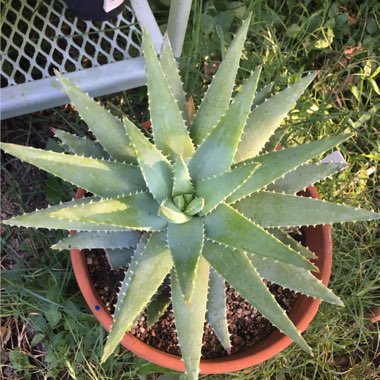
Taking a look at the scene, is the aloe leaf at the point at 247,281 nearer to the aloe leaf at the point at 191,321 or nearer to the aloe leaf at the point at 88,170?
the aloe leaf at the point at 191,321

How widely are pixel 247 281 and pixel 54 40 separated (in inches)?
36.0

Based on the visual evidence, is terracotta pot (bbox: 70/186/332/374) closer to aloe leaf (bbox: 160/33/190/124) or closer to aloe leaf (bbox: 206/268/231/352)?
aloe leaf (bbox: 206/268/231/352)

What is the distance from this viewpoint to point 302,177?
3.57 feet

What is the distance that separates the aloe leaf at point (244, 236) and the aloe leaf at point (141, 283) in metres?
0.09

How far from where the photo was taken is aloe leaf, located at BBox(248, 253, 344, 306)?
101cm

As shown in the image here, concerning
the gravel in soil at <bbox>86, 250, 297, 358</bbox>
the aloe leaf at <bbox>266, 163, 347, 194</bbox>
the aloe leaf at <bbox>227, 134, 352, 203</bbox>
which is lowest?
the gravel in soil at <bbox>86, 250, 297, 358</bbox>

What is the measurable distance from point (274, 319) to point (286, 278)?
4.4 inches

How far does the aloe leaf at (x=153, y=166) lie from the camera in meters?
0.90

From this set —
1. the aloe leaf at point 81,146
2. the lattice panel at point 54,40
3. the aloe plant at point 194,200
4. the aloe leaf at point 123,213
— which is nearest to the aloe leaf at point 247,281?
the aloe plant at point 194,200

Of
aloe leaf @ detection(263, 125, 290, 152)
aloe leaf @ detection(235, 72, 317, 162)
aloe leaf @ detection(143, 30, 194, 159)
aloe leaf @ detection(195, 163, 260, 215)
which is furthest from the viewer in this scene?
aloe leaf @ detection(263, 125, 290, 152)

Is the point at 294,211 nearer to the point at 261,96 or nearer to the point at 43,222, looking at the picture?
the point at 261,96

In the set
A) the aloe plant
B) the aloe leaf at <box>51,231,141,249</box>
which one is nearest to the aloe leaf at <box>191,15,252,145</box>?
the aloe plant

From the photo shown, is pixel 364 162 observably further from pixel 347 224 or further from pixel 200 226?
pixel 200 226

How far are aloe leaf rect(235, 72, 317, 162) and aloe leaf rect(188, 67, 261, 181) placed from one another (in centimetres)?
12
